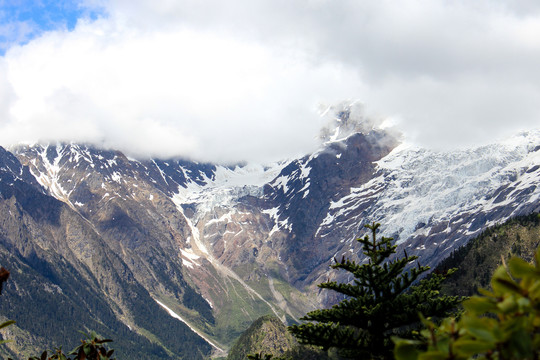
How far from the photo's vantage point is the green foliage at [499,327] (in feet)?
12.8

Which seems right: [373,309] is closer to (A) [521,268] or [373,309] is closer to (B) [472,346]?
(A) [521,268]

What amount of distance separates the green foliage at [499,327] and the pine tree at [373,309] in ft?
38.0

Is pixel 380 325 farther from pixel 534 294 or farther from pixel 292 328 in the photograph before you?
pixel 534 294

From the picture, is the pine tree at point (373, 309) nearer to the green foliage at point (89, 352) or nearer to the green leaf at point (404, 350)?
the green foliage at point (89, 352)

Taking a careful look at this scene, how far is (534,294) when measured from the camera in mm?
4113

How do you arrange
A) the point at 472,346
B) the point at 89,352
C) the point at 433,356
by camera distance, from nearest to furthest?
the point at 472,346 → the point at 433,356 → the point at 89,352

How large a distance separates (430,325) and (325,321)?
44.2 ft

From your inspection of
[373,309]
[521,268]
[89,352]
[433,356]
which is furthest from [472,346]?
[373,309]

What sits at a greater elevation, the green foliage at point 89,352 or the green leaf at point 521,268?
the green foliage at point 89,352

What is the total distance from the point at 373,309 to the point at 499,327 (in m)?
11.9

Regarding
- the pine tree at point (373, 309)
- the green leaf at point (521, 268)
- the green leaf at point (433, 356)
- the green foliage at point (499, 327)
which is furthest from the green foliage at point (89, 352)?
the green leaf at point (521, 268)

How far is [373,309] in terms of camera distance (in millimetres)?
15508

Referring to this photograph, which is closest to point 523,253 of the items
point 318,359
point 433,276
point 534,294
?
point 318,359

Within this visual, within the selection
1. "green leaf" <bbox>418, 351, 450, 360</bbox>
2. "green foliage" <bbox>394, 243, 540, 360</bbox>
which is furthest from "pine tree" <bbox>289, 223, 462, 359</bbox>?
"green leaf" <bbox>418, 351, 450, 360</bbox>
